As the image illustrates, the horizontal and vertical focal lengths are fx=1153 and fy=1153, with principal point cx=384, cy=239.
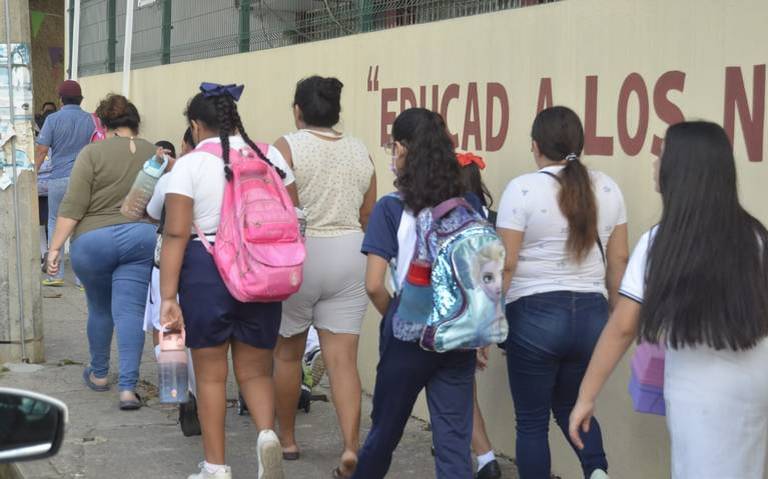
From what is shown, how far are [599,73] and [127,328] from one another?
3.32 meters

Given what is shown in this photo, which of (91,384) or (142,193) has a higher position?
(142,193)

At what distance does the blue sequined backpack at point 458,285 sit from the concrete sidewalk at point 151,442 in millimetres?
1831

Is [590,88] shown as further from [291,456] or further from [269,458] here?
[291,456]

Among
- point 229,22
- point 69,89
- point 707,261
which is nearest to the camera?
point 707,261

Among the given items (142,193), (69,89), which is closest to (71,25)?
(69,89)

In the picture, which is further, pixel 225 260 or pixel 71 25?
pixel 71 25

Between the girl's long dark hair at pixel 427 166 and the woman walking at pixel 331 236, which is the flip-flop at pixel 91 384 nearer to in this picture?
the woman walking at pixel 331 236

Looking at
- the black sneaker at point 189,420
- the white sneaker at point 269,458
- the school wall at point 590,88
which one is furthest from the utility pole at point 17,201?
the white sneaker at point 269,458

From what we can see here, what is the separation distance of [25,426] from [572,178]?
107 inches

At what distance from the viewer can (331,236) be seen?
5.45 meters

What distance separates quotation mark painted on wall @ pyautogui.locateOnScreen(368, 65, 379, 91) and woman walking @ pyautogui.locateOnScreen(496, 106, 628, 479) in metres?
2.61

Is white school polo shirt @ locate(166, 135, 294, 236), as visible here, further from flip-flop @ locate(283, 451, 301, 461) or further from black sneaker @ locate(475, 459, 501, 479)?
black sneaker @ locate(475, 459, 501, 479)

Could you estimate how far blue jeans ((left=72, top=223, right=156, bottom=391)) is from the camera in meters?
6.82

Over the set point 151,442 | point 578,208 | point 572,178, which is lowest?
point 151,442
